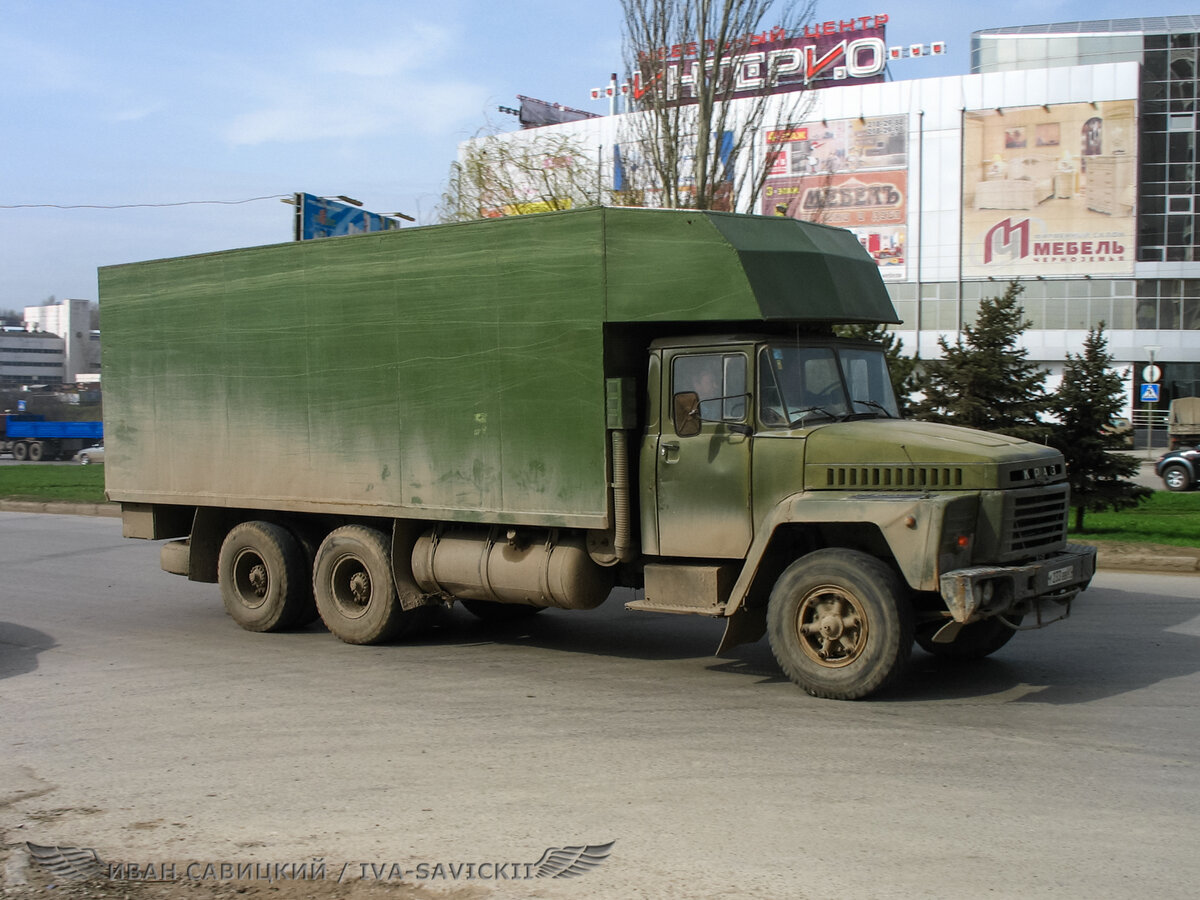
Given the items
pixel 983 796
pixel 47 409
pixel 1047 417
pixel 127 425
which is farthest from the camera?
pixel 47 409

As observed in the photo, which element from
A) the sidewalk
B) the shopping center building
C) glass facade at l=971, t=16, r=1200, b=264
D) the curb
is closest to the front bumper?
the sidewalk

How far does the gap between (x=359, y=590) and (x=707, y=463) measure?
12.0ft

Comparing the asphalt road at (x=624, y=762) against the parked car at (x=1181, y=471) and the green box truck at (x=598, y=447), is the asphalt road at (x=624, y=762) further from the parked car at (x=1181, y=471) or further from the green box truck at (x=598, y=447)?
the parked car at (x=1181, y=471)

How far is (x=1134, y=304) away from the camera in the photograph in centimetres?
5800

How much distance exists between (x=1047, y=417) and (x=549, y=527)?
36.2 ft

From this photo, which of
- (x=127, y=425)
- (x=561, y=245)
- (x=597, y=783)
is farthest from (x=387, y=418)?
(x=597, y=783)

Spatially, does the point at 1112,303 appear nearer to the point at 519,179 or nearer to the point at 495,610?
the point at 519,179

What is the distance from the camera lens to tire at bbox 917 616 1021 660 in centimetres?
854

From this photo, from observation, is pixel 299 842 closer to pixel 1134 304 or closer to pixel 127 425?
pixel 127 425

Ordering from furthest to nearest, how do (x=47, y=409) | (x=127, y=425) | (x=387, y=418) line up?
(x=47, y=409) → (x=127, y=425) → (x=387, y=418)

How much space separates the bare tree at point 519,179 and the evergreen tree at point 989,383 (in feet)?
25.5

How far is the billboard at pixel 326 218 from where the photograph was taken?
25.0 metres

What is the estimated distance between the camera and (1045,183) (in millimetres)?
57531
